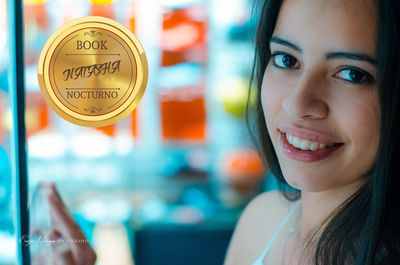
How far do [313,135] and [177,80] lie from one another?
162cm

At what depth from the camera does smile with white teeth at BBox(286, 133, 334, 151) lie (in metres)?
0.83

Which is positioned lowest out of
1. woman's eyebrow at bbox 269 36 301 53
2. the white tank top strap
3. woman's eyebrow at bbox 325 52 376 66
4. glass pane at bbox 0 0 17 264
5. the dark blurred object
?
the dark blurred object

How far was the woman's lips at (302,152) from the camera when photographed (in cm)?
82

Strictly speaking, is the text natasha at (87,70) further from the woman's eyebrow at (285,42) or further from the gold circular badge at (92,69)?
the woman's eyebrow at (285,42)

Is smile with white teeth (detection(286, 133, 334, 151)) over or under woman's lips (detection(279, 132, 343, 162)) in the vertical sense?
over

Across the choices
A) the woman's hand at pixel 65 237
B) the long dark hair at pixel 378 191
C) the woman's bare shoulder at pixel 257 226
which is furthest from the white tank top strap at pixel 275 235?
the woman's hand at pixel 65 237

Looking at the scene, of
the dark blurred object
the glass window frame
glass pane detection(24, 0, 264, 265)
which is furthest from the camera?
glass pane detection(24, 0, 264, 265)

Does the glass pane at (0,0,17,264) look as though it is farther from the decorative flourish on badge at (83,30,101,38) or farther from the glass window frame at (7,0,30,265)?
the decorative flourish on badge at (83,30,101,38)

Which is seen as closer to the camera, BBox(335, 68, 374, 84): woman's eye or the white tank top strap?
BBox(335, 68, 374, 84): woman's eye

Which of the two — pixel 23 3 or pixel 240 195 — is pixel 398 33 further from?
pixel 240 195

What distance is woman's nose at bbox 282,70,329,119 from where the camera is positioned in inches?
31.4

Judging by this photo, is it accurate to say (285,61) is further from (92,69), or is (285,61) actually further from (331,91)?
(92,69)

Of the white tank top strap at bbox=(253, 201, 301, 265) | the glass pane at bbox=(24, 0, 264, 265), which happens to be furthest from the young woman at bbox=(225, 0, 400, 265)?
the glass pane at bbox=(24, 0, 264, 265)

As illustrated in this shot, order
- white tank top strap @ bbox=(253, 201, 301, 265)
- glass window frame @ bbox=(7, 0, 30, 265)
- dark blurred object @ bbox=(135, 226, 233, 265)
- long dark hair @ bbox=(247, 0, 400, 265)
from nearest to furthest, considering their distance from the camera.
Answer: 1. long dark hair @ bbox=(247, 0, 400, 265)
2. glass window frame @ bbox=(7, 0, 30, 265)
3. white tank top strap @ bbox=(253, 201, 301, 265)
4. dark blurred object @ bbox=(135, 226, 233, 265)
